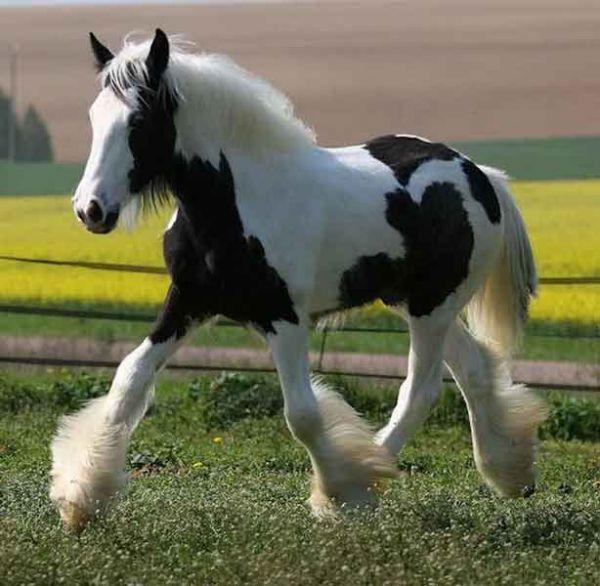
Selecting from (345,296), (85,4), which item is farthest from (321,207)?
(85,4)

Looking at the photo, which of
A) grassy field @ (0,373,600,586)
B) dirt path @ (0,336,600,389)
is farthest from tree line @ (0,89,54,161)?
grassy field @ (0,373,600,586)

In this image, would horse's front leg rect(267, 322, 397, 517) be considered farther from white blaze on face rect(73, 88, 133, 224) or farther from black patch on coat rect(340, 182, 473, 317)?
white blaze on face rect(73, 88, 133, 224)

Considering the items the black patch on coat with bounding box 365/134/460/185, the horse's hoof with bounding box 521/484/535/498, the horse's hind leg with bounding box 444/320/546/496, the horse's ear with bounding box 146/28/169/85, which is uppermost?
the horse's ear with bounding box 146/28/169/85

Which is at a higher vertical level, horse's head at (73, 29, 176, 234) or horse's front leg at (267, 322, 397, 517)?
horse's head at (73, 29, 176, 234)

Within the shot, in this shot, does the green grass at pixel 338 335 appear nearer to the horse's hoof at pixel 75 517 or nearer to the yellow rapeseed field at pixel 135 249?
the yellow rapeseed field at pixel 135 249

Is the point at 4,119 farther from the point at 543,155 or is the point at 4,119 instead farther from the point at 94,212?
the point at 94,212

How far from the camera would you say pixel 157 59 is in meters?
8.45

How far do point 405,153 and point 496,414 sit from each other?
4.41 ft

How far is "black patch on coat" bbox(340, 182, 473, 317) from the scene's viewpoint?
29.6 ft

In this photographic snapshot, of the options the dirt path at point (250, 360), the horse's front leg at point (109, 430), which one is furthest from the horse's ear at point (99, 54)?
the dirt path at point (250, 360)

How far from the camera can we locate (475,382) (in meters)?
9.86

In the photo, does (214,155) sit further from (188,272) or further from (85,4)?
(85,4)

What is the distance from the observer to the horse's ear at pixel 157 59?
8391 millimetres

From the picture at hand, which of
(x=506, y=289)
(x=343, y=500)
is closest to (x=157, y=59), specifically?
(x=343, y=500)
